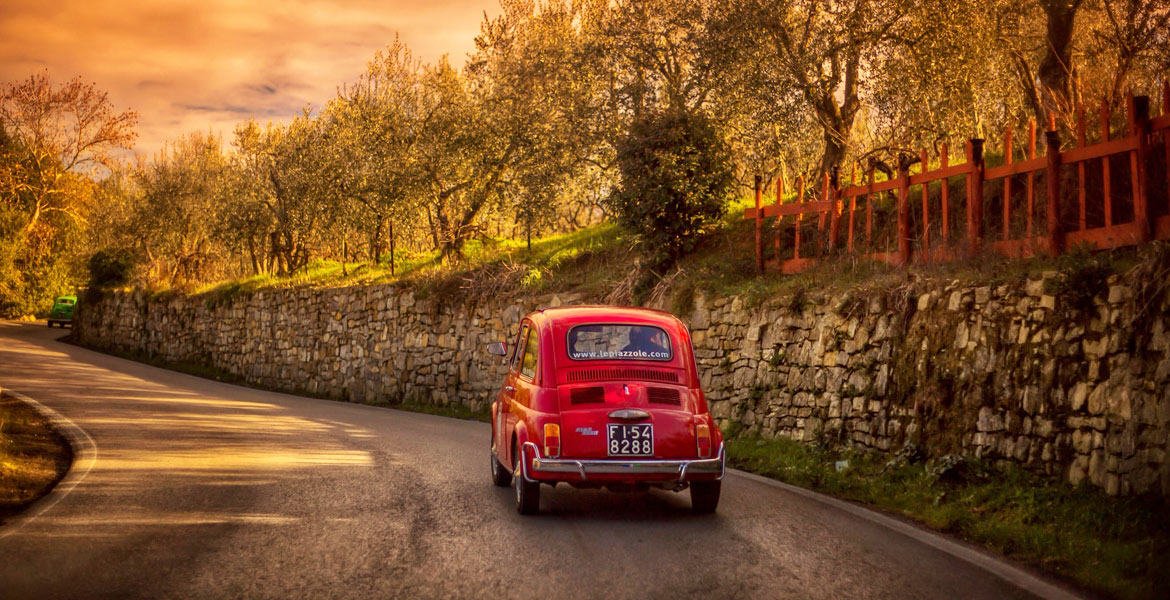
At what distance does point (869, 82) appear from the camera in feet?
57.5

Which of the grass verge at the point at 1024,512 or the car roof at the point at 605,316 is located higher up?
the car roof at the point at 605,316

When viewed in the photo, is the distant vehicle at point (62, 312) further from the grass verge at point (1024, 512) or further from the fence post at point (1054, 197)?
the fence post at point (1054, 197)

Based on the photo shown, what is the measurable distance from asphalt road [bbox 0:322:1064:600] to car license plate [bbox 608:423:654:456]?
1.96 ft

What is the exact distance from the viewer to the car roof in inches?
347

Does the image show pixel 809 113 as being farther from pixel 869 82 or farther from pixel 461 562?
pixel 461 562

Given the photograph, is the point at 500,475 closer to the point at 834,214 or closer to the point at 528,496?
the point at 528,496

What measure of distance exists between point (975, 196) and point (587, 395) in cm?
653

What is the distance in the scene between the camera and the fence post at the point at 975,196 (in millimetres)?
11531

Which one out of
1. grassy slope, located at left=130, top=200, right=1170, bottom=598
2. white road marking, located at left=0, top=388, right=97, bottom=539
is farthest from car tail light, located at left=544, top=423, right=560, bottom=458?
white road marking, located at left=0, top=388, right=97, bottom=539

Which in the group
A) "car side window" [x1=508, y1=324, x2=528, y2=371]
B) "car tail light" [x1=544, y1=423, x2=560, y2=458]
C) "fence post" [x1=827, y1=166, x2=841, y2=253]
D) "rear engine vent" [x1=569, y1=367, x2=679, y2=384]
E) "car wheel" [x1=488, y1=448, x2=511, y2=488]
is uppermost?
"fence post" [x1=827, y1=166, x2=841, y2=253]

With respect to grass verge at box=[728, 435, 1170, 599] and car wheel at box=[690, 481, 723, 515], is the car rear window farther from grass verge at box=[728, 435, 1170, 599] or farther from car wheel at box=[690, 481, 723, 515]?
grass verge at box=[728, 435, 1170, 599]

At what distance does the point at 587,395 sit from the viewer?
26.5 feet

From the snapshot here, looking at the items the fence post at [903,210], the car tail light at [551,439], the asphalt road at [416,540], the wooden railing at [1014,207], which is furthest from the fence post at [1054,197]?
the car tail light at [551,439]

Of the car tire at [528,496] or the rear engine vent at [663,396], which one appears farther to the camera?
the rear engine vent at [663,396]
